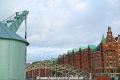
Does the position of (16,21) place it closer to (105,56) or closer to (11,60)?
(11,60)

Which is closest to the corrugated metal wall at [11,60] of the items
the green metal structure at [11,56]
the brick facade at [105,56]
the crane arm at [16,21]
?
the green metal structure at [11,56]

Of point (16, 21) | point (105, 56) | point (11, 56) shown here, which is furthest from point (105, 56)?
point (11, 56)

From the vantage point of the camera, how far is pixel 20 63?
26.2 m

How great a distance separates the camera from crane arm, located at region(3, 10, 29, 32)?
35.7 metres

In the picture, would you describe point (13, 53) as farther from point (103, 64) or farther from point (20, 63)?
point (103, 64)

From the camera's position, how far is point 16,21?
124ft

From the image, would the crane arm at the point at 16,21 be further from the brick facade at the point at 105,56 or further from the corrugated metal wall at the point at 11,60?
the brick facade at the point at 105,56

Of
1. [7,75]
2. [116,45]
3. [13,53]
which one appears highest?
[116,45]

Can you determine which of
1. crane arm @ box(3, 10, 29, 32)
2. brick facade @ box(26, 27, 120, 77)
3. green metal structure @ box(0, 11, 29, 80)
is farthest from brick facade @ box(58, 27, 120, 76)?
green metal structure @ box(0, 11, 29, 80)

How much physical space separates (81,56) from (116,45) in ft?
56.3

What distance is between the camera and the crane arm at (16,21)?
35.7 m

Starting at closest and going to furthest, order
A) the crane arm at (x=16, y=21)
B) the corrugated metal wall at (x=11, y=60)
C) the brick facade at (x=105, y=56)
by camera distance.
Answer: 1. the corrugated metal wall at (x=11, y=60)
2. the crane arm at (x=16, y=21)
3. the brick facade at (x=105, y=56)

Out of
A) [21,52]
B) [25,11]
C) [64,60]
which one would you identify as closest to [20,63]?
[21,52]

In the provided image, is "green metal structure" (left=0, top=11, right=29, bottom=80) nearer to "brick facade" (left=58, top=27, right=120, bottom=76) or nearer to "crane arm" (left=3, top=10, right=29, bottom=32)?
"crane arm" (left=3, top=10, right=29, bottom=32)
